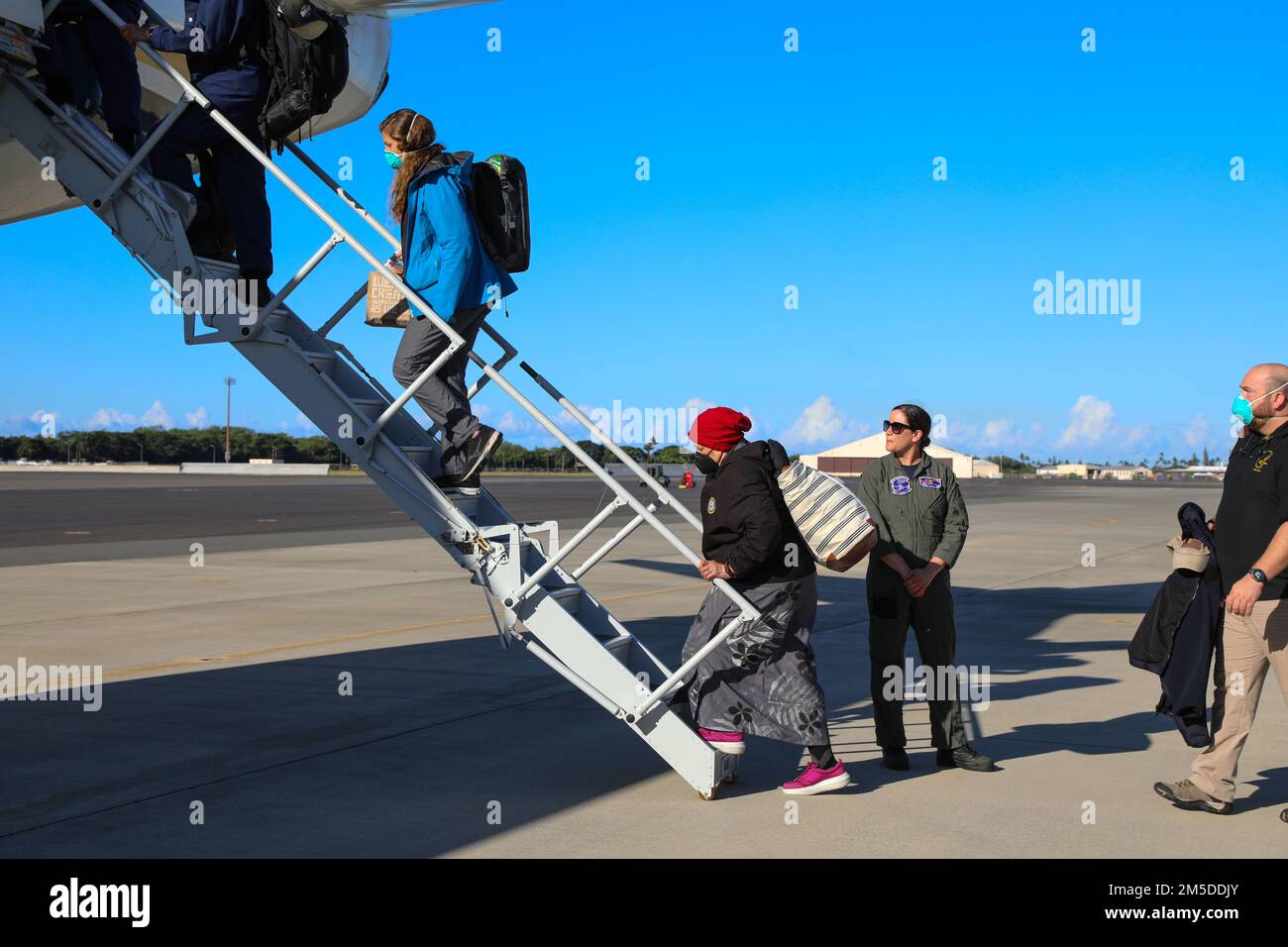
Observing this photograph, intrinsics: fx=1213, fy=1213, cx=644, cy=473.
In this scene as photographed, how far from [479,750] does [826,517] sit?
2588 millimetres

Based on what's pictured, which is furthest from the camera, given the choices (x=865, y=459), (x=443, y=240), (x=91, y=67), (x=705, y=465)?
(x=865, y=459)

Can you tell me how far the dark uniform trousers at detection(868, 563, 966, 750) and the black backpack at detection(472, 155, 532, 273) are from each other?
8.83ft

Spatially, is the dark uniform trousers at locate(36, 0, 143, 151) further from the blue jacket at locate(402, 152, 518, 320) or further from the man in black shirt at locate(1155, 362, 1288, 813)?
the man in black shirt at locate(1155, 362, 1288, 813)

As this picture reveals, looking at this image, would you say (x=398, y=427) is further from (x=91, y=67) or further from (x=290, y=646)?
(x=290, y=646)

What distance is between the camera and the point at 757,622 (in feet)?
19.3

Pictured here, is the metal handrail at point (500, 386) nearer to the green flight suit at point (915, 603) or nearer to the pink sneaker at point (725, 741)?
the pink sneaker at point (725, 741)

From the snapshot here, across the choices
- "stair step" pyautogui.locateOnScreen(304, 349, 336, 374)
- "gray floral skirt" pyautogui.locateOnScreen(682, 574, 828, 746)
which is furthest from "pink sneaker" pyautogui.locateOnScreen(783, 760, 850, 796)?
"stair step" pyautogui.locateOnScreen(304, 349, 336, 374)

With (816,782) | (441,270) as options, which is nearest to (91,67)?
(441,270)

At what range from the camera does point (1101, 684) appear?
31.3ft

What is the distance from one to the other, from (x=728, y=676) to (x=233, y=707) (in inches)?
153

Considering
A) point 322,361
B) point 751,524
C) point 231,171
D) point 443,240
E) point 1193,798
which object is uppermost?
point 231,171

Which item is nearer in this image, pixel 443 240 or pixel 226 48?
pixel 443 240
